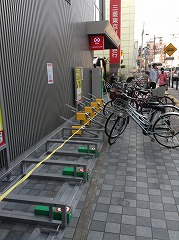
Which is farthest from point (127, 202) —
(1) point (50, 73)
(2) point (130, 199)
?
(1) point (50, 73)

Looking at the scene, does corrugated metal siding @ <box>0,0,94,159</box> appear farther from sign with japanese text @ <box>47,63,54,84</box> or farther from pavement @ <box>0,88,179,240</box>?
pavement @ <box>0,88,179,240</box>

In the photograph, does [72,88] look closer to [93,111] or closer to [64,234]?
[93,111]

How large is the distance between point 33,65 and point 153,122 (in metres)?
2.99

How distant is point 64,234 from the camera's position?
2520mm

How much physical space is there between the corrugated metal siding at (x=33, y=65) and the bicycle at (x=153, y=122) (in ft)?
5.75

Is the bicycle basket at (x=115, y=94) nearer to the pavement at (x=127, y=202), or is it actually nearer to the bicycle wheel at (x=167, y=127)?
the bicycle wheel at (x=167, y=127)

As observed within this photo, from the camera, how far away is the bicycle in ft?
16.6

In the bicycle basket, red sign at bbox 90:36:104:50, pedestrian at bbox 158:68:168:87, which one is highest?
red sign at bbox 90:36:104:50

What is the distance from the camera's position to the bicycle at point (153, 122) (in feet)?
16.6

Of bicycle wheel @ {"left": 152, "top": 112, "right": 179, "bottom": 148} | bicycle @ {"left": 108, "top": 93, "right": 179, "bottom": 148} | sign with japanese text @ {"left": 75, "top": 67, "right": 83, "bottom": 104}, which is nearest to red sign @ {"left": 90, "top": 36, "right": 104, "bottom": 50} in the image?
sign with japanese text @ {"left": 75, "top": 67, "right": 83, "bottom": 104}

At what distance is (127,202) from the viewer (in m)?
3.12

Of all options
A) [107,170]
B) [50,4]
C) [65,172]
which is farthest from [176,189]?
[50,4]

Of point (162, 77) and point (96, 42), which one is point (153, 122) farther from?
point (162, 77)

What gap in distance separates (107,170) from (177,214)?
59.2 inches
